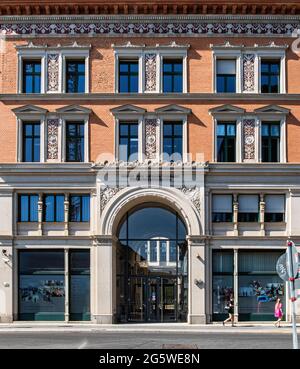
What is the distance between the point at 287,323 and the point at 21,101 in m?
17.7

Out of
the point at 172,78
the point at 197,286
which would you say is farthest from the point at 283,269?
the point at 172,78

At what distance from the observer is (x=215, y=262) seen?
32688 millimetres

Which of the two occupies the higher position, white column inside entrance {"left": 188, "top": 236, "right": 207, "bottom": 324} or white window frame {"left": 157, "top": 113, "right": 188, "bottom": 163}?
white window frame {"left": 157, "top": 113, "right": 188, "bottom": 163}

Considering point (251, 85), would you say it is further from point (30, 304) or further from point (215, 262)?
point (30, 304)

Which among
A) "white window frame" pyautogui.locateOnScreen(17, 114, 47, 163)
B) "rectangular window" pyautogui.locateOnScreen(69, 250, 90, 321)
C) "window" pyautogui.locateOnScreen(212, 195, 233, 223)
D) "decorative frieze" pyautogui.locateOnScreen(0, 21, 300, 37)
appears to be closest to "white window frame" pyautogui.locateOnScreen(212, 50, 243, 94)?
"decorative frieze" pyautogui.locateOnScreen(0, 21, 300, 37)

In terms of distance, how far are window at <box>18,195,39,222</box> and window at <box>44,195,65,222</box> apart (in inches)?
20.1

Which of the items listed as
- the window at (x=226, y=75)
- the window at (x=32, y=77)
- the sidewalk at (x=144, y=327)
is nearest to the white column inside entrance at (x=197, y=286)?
the sidewalk at (x=144, y=327)

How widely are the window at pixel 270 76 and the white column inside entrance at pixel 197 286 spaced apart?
8825 mm

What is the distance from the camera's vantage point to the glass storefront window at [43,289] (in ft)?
107

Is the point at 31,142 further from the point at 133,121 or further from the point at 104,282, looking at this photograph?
the point at 104,282

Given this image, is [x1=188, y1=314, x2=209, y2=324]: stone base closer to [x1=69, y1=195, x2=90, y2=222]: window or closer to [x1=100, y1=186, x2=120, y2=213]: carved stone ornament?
[x1=100, y1=186, x2=120, y2=213]: carved stone ornament

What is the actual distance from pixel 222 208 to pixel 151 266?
4866 millimetres

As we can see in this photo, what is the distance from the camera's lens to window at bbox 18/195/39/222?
33062 millimetres

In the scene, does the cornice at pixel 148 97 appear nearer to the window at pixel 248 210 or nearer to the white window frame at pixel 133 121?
the white window frame at pixel 133 121
